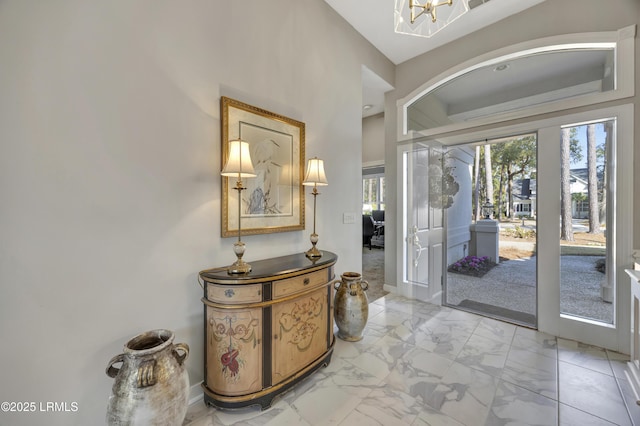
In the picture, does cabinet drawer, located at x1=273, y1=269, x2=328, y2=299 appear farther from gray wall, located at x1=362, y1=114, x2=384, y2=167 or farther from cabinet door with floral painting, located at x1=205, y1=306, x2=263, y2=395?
gray wall, located at x1=362, y1=114, x2=384, y2=167

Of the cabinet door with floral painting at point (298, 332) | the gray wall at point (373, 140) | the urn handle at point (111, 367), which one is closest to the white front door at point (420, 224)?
the gray wall at point (373, 140)

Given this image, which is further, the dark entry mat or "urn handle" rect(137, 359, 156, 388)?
the dark entry mat

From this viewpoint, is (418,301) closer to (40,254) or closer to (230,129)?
(230,129)

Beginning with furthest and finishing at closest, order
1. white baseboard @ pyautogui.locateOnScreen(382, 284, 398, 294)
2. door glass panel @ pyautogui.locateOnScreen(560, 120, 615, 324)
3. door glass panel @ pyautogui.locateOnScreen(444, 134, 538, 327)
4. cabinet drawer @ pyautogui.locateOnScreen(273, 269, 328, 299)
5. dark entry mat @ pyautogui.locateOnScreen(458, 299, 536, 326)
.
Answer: white baseboard @ pyautogui.locateOnScreen(382, 284, 398, 294) < door glass panel @ pyautogui.locateOnScreen(444, 134, 538, 327) < dark entry mat @ pyautogui.locateOnScreen(458, 299, 536, 326) < door glass panel @ pyautogui.locateOnScreen(560, 120, 615, 324) < cabinet drawer @ pyautogui.locateOnScreen(273, 269, 328, 299)

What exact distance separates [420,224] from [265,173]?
2.51 m

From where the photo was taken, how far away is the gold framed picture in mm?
1829

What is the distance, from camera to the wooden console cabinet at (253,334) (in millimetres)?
1517

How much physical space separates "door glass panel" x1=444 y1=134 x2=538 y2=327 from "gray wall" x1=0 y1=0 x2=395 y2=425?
9.88 feet

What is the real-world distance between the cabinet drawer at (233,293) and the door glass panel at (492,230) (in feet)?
9.85

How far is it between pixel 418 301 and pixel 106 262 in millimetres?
3481

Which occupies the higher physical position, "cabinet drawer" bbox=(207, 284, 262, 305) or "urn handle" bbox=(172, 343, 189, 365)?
"cabinet drawer" bbox=(207, 284, 262, 305)

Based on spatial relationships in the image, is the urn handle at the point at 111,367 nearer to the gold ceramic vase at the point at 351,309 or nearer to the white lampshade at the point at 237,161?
the white lampshade at the point at 237,161

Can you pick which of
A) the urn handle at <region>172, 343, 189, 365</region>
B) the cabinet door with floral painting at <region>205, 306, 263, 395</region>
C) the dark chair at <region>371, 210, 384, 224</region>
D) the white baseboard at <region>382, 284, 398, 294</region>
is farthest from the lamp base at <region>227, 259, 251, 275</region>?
the dark chair at <region>371, 210, 384, 224</region>

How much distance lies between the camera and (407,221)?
3.64 metres
